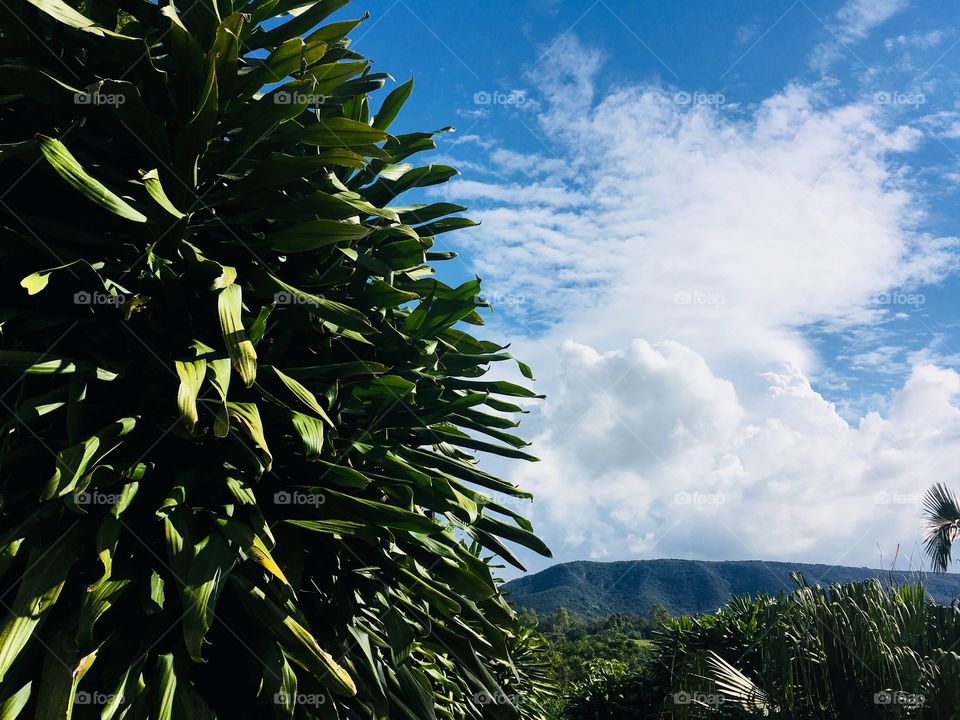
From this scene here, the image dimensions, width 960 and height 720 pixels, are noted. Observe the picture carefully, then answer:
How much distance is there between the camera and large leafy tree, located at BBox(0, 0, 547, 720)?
1.71 metres

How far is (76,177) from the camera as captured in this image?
5.81 feet

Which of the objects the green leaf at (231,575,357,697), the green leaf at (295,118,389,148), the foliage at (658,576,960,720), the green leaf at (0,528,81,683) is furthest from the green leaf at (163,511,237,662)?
the foliage at (658,576,960,720)

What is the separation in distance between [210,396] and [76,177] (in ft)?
2.17

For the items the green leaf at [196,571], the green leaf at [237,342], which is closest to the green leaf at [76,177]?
the green leaf at [237,342]

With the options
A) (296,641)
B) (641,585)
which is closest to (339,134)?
(296,641)

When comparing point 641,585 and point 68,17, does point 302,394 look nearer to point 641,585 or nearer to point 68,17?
point 68,17

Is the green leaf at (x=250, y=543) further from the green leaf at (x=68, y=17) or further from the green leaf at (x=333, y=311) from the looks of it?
the green leaf at (x=68, y=17)

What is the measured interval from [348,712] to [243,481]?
77 cm

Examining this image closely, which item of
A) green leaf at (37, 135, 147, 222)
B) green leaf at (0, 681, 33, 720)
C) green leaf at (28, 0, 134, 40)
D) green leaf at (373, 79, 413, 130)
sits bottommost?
green leaf at (0, 681, 33, 720)

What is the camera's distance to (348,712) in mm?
2053

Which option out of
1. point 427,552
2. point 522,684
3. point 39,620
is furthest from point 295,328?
point 522,684

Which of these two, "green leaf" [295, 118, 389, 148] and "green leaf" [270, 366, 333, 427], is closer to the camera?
"green leaf" [270, 366, 333, 427]

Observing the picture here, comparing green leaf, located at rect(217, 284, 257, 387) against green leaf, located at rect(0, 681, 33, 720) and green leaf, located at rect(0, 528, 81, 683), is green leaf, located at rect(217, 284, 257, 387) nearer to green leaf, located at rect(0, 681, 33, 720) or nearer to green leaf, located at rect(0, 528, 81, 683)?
green leaf, located at rect(0, 528, 81, 683)

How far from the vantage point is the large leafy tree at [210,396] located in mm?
1715
